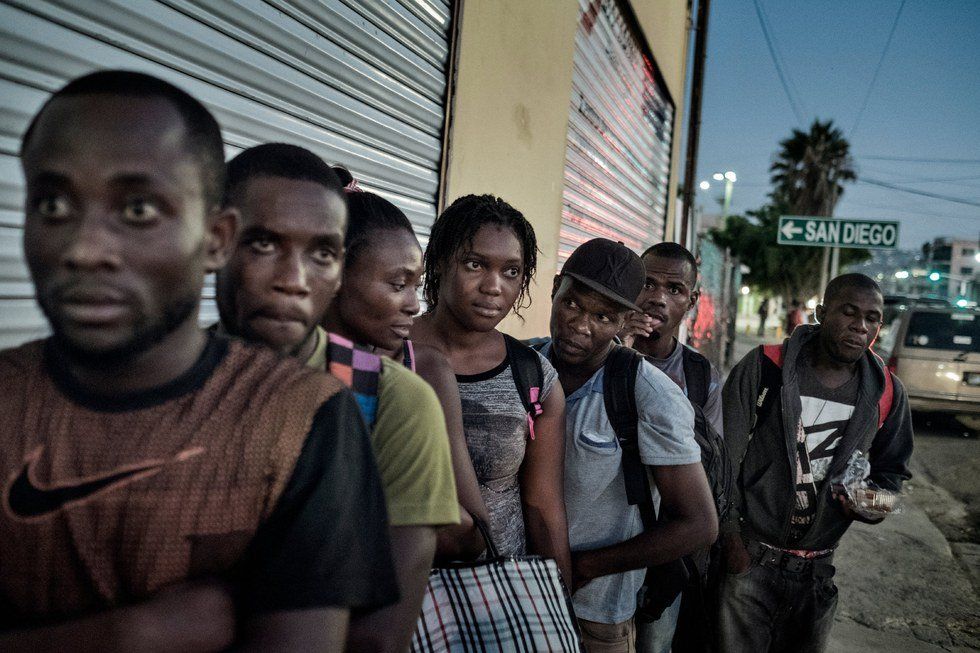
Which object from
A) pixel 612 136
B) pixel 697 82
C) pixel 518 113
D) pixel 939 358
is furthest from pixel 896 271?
pixel 518 113

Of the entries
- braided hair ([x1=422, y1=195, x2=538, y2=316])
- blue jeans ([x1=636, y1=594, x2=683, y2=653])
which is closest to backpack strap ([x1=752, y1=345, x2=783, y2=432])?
blue jeans ([x1=636, y1=594, x2=683, y2=653])

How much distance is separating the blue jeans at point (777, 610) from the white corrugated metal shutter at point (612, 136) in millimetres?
3157

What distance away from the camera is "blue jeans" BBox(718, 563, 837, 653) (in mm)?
2916

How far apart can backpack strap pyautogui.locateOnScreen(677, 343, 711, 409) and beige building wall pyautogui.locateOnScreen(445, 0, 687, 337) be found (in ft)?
4.91

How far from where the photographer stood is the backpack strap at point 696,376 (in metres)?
2.86

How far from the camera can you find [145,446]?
82 cm

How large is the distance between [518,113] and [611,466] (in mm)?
3029

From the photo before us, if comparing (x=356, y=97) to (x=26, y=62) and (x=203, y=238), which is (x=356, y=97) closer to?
(x=26, y=62)

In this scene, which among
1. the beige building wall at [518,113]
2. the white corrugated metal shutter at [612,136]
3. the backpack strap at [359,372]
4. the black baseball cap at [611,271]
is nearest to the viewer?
the backpack strap at [359,372]

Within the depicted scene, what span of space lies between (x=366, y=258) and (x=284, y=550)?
93 cm

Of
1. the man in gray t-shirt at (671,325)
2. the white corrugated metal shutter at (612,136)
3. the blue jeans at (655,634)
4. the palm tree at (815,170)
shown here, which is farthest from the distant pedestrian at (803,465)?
the palm tree at (815,170)

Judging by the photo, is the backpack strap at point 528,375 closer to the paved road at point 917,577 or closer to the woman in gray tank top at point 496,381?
the woman in gray tank top at point 496,381

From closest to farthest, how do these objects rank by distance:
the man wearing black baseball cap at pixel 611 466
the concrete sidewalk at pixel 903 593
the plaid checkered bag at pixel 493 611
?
the plaid checkered bag at pixel 493 611
the man wearing black baseball cap at pixel 611 466
the concrete sidewalk at pixel 903 593

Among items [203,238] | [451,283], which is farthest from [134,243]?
[451,283]
